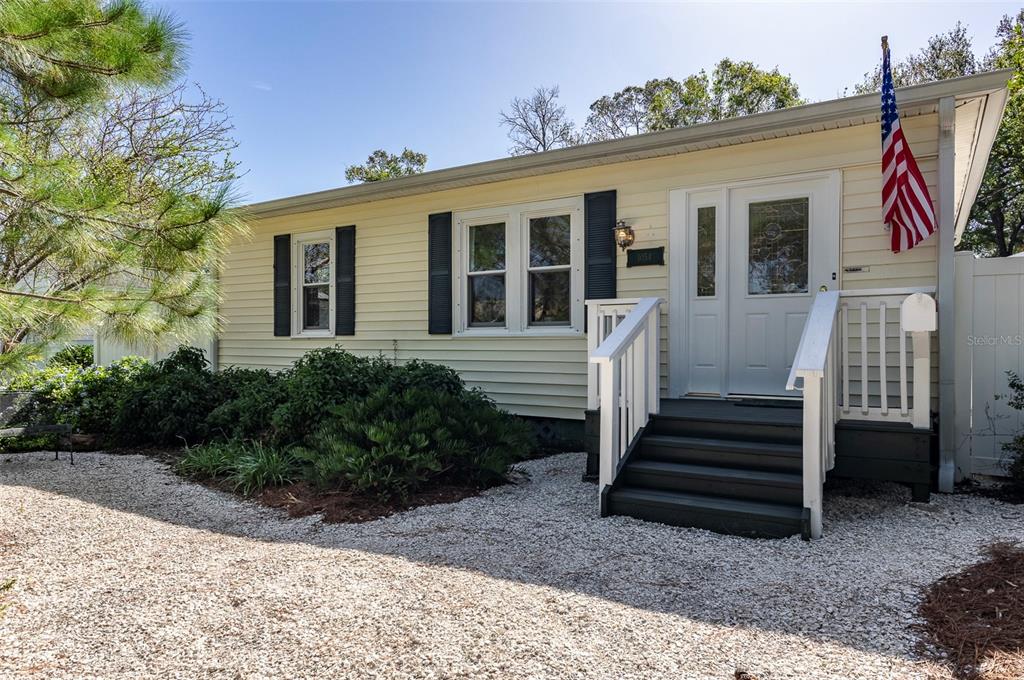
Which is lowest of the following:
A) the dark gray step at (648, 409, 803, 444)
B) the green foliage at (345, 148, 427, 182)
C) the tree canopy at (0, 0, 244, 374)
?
the dark gray step at (648, 409, 803, 444)

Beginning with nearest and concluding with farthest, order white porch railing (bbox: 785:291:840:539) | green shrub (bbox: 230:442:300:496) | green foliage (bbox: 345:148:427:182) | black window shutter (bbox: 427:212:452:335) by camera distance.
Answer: white porch railing (bbox: 785:291:840:539), green shrub (bbox: 230:442:300:496), black window shutter (bbox: 427:212:452:335), green foliage (bbox: 345:148:427:182)

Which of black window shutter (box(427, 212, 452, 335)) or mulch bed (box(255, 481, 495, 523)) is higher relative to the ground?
black window shutter (box(427, 212, 452, 335))

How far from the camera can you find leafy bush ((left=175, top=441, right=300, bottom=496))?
490 centimetres

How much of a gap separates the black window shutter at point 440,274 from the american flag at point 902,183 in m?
4.16

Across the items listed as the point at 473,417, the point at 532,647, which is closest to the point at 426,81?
the point at 473,417

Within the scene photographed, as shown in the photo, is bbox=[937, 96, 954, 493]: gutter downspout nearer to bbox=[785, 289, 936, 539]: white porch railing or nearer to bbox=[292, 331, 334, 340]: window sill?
bbox=[785, 289, 936, 539]: white porch railing

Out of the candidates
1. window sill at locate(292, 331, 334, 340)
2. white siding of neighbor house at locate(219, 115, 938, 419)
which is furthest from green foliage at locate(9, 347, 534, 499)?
window sill at locate(292, 331, 334, 340)

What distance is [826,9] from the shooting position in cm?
866

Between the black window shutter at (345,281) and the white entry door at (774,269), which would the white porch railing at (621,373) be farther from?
the black window shutter at (345,281)

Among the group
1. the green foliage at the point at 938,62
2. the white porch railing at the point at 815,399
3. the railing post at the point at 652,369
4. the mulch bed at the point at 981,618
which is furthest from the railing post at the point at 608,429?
the green foliage at the point at 938,62

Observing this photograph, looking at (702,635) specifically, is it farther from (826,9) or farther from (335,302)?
(826,9)

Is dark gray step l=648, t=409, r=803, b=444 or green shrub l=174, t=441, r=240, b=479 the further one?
green shrub l=174, t=441, r=240, b=479

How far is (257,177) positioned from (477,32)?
188 inches

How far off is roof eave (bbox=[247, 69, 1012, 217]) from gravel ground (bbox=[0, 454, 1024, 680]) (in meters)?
2.78
